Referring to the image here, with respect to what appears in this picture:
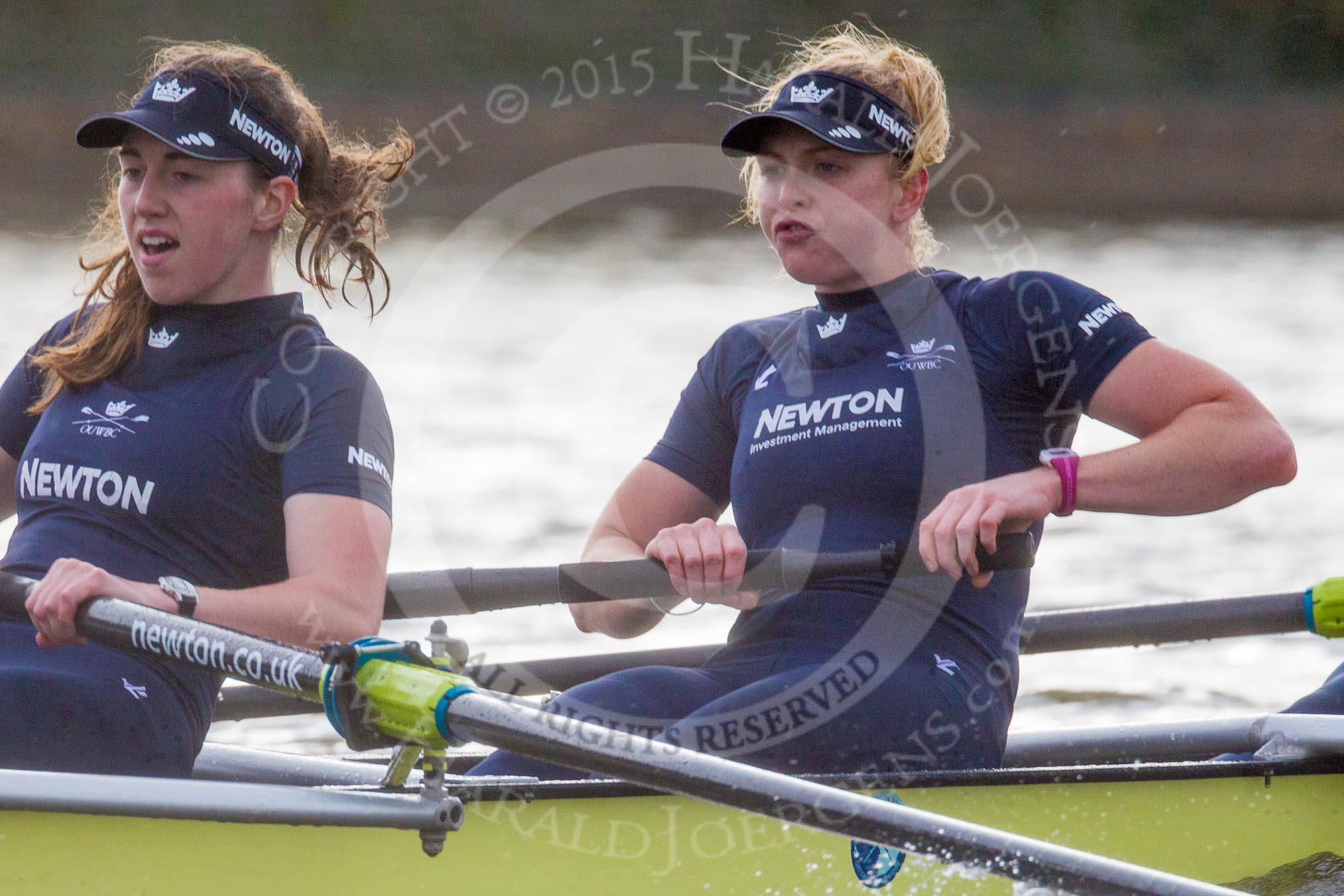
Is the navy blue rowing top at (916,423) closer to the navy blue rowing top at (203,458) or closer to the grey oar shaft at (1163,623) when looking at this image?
the grey oar shaft at (1163,623)

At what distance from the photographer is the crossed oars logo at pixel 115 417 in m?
2.47

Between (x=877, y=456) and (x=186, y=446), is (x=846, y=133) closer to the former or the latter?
(x=877, y=456)

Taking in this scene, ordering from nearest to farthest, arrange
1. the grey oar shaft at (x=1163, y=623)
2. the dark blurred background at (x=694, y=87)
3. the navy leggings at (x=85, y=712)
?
the navy leggings at (x=85, y=712), the grey oar shaft at (x=1163, y=623), the dark blurred background at (x=694, y=87)

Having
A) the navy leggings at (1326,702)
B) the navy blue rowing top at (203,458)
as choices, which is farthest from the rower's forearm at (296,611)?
the navy leggings at (1326,702)

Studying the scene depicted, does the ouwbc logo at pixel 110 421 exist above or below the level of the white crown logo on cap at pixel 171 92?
below

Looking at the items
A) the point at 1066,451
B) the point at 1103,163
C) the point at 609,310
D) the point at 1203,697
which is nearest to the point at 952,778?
the point at 1066,451

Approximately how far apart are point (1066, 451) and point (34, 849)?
159 cm

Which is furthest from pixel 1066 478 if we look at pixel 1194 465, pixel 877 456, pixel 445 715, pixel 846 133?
pixel 445 715

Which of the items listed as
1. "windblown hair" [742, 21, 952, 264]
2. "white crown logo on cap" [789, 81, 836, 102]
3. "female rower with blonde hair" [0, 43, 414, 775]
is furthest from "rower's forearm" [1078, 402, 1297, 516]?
"female rower with blonde hair" [0, 43, 414, 775]

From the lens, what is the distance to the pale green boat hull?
6.86ft

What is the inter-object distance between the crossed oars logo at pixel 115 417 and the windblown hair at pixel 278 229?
7 centimetres

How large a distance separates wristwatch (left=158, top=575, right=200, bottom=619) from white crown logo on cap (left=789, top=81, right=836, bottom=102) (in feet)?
4.19

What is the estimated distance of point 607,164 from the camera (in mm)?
20047

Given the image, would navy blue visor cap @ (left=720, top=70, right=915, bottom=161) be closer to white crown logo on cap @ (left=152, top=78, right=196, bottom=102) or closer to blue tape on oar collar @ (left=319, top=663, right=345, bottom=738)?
white crown logo on cap @ (left=152, top=78, right=196, bottom=102)
